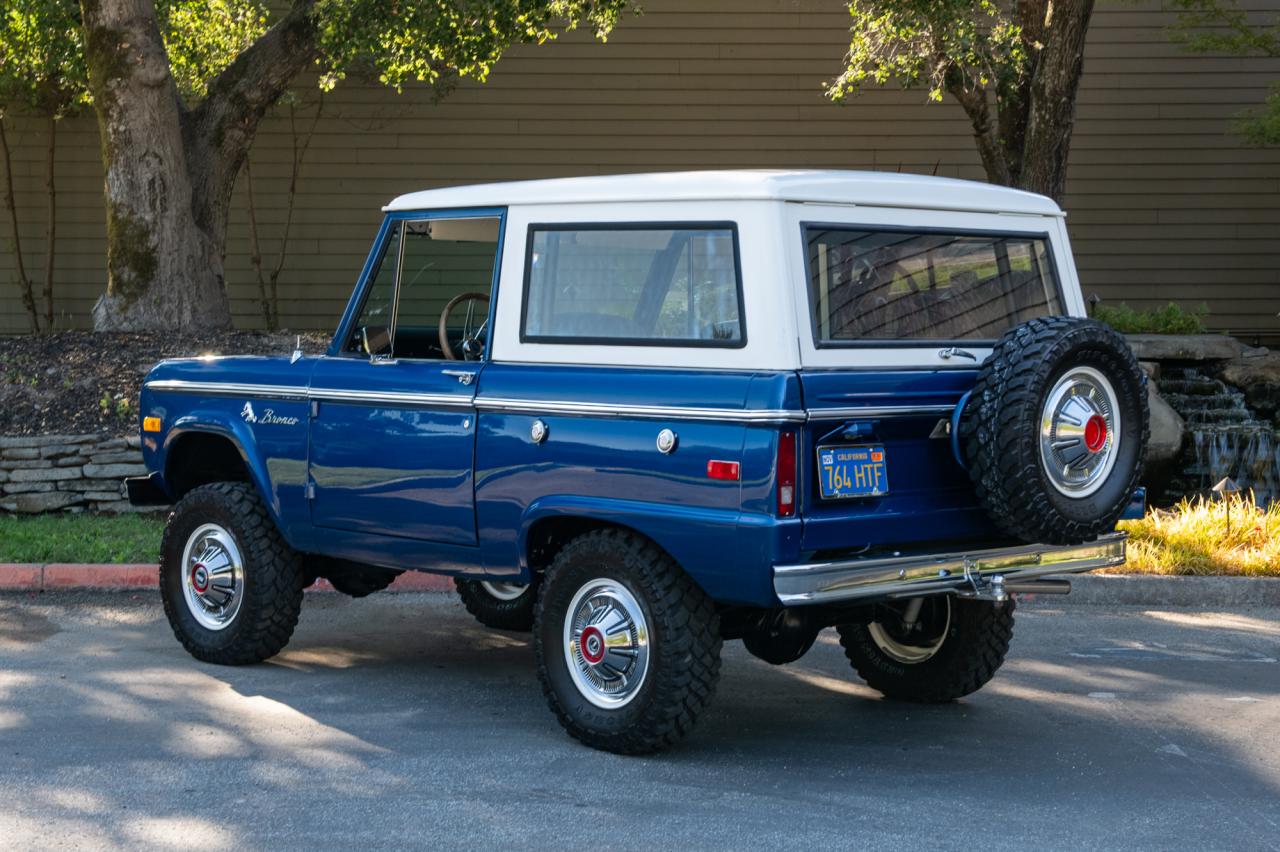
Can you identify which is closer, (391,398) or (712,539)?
(712,539)

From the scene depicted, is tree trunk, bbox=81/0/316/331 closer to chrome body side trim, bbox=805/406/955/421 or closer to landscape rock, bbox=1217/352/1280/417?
landscape rock, bbox=1217/352/1280/417

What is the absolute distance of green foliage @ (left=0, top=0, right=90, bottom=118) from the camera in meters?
14.5

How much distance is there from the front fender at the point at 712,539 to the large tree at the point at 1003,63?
8.32 metres

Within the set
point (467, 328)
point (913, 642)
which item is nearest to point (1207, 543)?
point (913, 642)

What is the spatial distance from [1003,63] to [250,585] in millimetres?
9507

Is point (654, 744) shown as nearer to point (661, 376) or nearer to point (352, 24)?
point (661, 376)

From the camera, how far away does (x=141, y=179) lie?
547 inches

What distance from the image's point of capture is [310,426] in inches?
266

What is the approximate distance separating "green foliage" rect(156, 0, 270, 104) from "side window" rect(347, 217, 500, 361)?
10.7 meters

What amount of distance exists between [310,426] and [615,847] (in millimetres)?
2710

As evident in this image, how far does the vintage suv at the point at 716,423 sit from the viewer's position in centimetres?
533

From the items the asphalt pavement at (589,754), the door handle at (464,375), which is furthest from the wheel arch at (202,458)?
the door handle at (464,375)

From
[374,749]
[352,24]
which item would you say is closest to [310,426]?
[374,749]

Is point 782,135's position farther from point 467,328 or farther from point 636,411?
point 636,411
